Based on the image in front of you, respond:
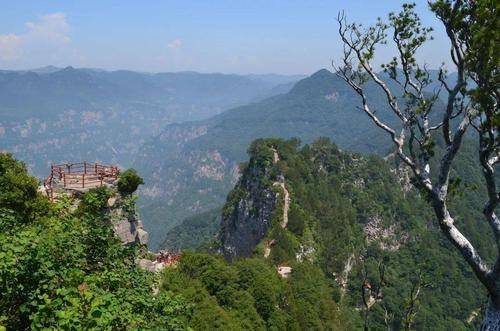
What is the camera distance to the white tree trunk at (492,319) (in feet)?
45.9

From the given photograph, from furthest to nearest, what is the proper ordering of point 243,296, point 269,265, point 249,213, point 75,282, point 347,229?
point 347,229 → point 249,213 → point 269,265 → point 243,296 → point 75,282

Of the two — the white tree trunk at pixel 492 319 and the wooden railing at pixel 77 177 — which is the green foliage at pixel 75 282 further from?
the wooden railing at pixel 77 177

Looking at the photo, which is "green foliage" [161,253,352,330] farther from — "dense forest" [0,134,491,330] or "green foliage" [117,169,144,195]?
"green foliage" [117,169,144,195]

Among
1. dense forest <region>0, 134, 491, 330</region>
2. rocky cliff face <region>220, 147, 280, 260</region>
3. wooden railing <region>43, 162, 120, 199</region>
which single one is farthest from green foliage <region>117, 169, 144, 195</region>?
rocky cliff face <region>220, 147, 280, 260</region>

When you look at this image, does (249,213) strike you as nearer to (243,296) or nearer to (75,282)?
(243,296)

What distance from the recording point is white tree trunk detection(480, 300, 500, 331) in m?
14.0

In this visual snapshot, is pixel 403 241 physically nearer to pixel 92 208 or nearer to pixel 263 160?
pixel 263 160

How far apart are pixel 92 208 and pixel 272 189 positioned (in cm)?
9203

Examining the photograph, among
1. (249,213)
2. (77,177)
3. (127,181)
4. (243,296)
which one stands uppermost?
(127,181)

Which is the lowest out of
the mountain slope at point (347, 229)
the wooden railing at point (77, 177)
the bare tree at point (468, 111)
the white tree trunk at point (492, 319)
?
the mountain slope at point (347, 229)

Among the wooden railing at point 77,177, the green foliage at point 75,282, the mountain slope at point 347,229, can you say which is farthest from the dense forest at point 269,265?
the wooden railing at point 77,177

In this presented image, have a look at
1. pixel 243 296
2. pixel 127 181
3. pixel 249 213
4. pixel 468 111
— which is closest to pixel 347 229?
pixel 249 213

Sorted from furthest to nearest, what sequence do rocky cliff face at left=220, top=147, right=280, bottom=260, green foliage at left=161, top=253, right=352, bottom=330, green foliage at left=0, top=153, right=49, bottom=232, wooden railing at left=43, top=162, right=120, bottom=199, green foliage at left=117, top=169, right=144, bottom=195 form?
rocky cliff face at left=220, top=147, right=280, bottom=260, green foliage at left=161, top=253, right=352, bottom=330, wooden railing at left=43, top=162, right=120, bottom=199, green foliage at left=117, top=169, right=144, bottom=195, green foliage at left=0, top=153, right=49, bottom=232

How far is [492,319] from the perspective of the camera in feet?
46.4
